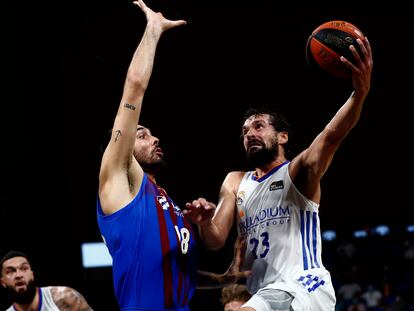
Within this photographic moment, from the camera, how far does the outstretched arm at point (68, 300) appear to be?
504 cm

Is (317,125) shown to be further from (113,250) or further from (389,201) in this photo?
(113,250)

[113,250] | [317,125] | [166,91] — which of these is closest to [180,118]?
[166,91]

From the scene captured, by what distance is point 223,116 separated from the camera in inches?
431

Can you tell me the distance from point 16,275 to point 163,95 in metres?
5.73

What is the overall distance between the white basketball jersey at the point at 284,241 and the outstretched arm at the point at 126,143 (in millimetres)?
928

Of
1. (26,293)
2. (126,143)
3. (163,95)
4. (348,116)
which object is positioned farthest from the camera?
(163,95)

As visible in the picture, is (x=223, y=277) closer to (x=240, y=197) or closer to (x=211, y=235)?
(x=211, y=235)

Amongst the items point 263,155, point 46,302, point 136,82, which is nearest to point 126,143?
point 136,82

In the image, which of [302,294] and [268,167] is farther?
[268,167]

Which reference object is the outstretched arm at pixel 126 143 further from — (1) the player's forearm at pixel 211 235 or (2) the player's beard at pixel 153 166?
(1) the player's forearm at pixel 211 235

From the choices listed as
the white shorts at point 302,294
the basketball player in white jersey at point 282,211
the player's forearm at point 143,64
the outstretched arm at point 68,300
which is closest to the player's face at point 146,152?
the basketball player in white jersey at point 282,211

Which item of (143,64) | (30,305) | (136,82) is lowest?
(30,305)

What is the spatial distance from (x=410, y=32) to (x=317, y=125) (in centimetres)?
253

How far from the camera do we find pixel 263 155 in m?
3.62
